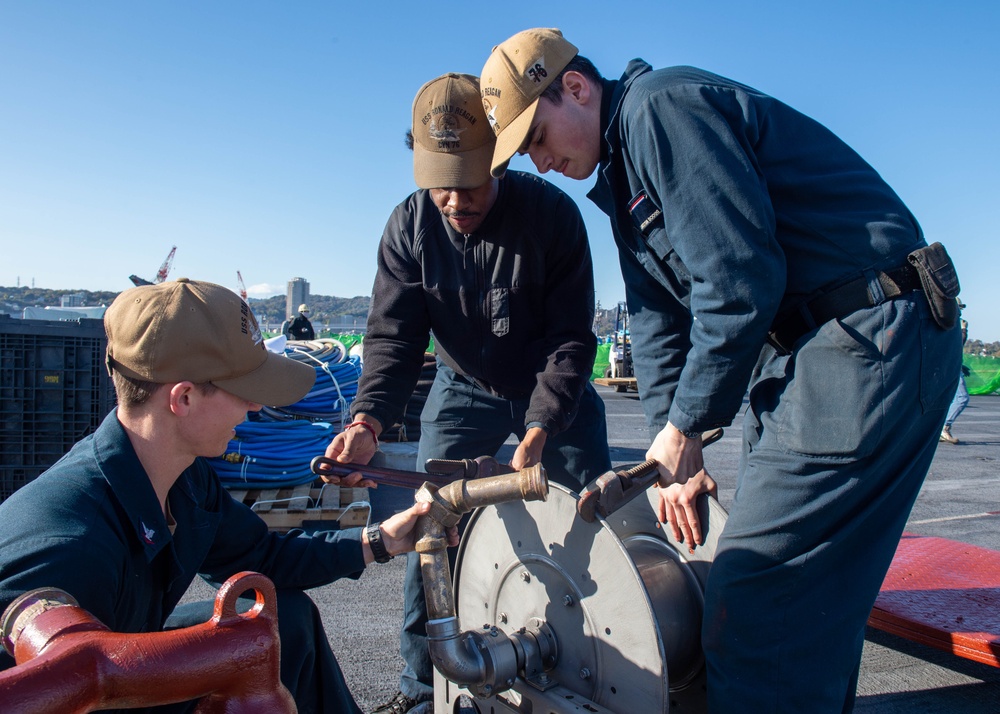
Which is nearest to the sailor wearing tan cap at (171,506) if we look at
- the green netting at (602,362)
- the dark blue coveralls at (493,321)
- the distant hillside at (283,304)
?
the dark blue coveralls at (493,321)

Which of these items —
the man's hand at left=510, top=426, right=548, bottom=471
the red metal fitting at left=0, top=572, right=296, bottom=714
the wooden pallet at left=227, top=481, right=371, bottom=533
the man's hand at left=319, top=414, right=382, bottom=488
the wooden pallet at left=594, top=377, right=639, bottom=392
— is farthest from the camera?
the wooden pallet at left=594, top=377, right=639, bottom=392

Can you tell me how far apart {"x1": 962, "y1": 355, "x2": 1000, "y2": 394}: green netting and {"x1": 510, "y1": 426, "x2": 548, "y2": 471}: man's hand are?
2626cm

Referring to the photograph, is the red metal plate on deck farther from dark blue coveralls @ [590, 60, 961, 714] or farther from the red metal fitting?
the red metal fitting

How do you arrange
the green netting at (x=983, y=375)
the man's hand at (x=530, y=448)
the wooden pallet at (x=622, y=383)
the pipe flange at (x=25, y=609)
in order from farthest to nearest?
1. the green netting at (x=983, y=375)
2. the wooden pallet at (x=622, y=383)
3. the man's hand at (x=530, y=448)
4. the pipe flange at (x=25, y=609)

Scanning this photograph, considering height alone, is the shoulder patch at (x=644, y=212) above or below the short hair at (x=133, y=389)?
above

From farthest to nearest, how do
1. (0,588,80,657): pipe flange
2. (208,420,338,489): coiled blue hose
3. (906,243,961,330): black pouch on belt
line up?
(208,420,338,489): coiled blue hose
(906,243,961,330): black pouch on belt
(0,588,80,657): pipe flange

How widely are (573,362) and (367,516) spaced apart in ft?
8.98

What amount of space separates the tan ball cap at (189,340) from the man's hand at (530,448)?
2.99ft

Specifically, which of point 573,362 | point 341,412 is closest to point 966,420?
point 341,412

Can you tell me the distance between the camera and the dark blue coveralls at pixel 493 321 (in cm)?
288

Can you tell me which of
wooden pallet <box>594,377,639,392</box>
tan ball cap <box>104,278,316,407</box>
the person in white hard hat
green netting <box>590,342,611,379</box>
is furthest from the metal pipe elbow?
green netting <box>590,342,611,379</box>

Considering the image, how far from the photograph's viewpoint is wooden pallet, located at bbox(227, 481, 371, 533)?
492 centimetres

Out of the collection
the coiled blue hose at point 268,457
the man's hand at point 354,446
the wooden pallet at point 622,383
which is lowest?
the wooden pallet at point 622,383

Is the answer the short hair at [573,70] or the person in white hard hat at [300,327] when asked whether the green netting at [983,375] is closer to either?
the person in white hard hat at [300,327]
